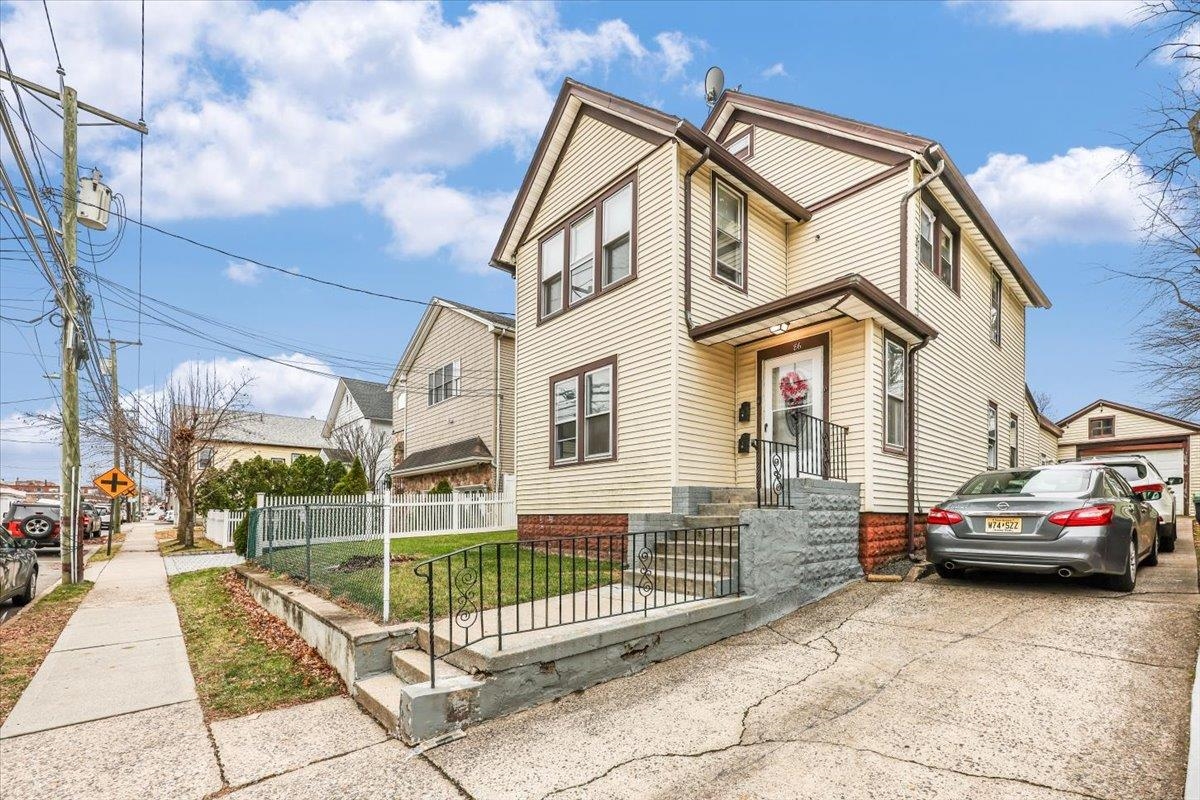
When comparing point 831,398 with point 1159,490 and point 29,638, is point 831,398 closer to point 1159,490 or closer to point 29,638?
point 1159,490

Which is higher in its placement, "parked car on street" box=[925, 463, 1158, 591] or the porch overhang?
the porch overhang

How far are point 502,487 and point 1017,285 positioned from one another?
14.4m

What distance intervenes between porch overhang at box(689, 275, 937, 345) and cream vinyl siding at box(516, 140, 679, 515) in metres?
0.86

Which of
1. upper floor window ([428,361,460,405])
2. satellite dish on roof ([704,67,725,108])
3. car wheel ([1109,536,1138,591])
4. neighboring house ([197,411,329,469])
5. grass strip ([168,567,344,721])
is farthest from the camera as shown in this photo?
neighboring house ([197,411,329,469])

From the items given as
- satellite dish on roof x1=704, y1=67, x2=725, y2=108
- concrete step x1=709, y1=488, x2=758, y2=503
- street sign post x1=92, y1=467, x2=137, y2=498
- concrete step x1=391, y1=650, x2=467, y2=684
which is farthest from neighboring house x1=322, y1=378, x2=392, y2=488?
concrete step x1=391, y1=650, x2=467, y2=684

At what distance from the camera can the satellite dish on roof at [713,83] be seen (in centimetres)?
1327

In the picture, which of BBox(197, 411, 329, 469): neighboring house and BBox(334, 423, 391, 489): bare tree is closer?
BBox(334, 423, 391, 489): bare tree

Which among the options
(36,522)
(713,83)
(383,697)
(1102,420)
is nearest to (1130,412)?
(1102,420)

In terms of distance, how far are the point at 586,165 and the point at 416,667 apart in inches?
359

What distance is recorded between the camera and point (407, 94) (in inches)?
472

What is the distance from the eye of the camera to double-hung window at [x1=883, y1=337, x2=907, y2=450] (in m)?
8.83

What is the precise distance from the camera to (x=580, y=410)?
10.8m

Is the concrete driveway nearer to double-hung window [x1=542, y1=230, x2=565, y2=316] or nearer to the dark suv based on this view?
double-hung window [x1=542, y1=230, x2=565, y2=316]

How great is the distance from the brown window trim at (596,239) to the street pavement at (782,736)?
6292 millimetres
